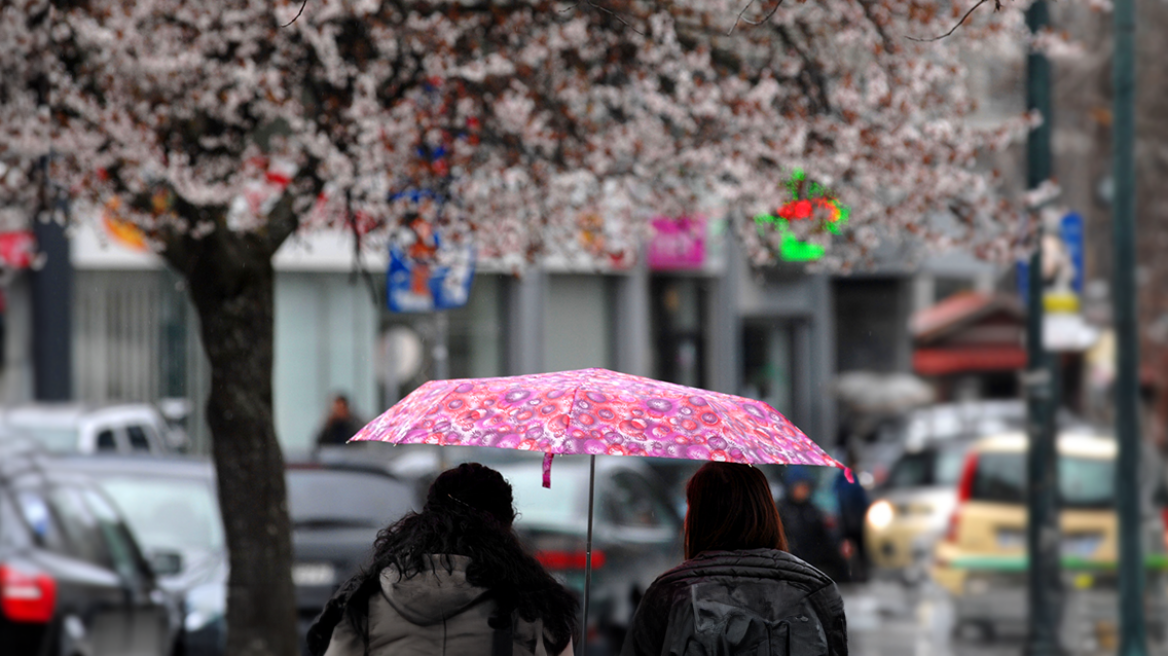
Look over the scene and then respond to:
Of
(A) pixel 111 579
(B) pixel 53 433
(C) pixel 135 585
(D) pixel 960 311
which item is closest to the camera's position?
(A) pixel 111 579

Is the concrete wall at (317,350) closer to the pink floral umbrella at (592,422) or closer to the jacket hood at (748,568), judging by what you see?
the pink floral umbrella at (592,422)

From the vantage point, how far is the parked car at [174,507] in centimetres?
1052

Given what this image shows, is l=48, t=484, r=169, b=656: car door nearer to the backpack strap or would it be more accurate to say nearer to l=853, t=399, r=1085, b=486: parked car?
the backpack strap

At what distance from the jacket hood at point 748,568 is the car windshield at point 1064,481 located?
10.6 metres

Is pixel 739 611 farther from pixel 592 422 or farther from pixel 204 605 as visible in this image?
pixel 204 605

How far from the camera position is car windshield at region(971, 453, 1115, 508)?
14414 millimetres

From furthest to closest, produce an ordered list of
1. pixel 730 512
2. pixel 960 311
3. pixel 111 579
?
1. pixel 960 311
2. pixel 111 579
3. pixel 730 512

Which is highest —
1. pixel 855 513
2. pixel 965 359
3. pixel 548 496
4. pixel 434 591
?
pixel 434 591

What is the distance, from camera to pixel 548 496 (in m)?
11.8

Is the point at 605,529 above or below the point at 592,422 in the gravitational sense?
below

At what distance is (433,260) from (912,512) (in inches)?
480

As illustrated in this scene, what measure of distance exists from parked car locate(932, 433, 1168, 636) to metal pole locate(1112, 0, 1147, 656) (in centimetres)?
194

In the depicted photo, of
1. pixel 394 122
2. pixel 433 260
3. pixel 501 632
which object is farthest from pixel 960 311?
pixel 501 632

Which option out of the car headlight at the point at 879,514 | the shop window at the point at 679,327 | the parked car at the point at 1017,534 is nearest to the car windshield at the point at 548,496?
the parked car at the point at 1017,534
